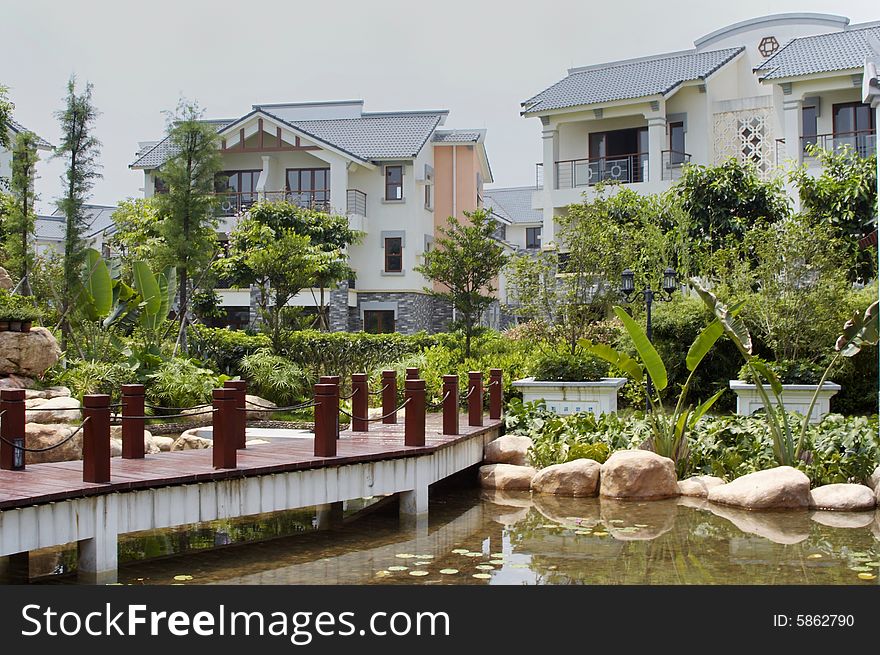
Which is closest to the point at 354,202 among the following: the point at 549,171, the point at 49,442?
the point at 549,171

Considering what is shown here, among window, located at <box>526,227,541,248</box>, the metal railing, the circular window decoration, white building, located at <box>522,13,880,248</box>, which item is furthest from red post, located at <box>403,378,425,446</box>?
window, located at <box>526,227,541,248</box>

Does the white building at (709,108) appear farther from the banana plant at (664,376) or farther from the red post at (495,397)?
the banana plant at (664,376)

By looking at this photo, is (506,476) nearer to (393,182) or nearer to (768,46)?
(768,46)

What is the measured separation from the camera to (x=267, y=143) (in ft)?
122

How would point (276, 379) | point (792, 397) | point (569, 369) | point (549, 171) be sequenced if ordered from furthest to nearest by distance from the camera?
point (549, 171), point (276, 379), point (569, 369), point (792, 397)

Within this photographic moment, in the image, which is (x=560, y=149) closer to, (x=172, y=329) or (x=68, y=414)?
(x=172, y=329)

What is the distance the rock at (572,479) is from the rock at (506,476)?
0.32 m

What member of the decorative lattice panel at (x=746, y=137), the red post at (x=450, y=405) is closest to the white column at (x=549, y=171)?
the decorative lattice panel at (x=746, y=137)

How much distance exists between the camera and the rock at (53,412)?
44.8 feet

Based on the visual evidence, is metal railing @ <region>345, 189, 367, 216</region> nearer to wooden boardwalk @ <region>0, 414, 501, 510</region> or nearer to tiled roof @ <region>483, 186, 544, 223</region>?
tiled roof @ <region>483, 186, 544, 223</region>

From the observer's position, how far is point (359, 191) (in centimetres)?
3684

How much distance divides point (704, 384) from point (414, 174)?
1979cm

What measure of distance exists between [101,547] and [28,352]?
8692 mm

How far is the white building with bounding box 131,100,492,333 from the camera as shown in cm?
3644
